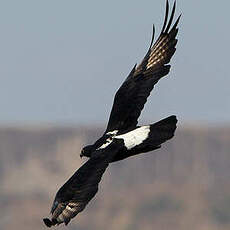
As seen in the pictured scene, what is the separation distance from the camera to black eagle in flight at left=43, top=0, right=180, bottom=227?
17.4 meters

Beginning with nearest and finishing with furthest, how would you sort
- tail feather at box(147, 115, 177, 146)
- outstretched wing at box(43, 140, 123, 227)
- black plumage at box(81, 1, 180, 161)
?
outstretched wing at box(43, 140, 123, 227)
tail feather at box(147, 115, 177, 146)
black plumage at box(81, 1, 180, 161)

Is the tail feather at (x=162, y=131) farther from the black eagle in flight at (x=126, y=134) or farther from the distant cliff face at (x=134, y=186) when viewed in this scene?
the distant cliff face at (x=134, y=186)

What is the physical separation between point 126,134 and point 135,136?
0.24 meters

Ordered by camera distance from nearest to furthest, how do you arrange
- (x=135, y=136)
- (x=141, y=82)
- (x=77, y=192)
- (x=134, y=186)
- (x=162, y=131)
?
(x=77, y=192) < (x=135, y=136) < (x=162, y=131) < (x=141, y=82) < (x=134, y=186)

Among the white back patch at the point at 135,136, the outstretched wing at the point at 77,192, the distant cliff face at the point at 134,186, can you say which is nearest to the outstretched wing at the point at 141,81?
the white back patch at the point at 135,136

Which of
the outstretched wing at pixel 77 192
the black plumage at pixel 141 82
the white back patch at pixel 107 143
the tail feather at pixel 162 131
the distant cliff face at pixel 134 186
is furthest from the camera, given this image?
the distant cliff face at pixel 134 186

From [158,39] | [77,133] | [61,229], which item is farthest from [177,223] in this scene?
[158,39]

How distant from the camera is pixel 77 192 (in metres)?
17.5

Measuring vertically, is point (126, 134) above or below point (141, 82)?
below

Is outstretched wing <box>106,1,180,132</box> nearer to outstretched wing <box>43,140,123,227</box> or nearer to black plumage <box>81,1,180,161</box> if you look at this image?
black plumage <box>81,1,180,161</box>

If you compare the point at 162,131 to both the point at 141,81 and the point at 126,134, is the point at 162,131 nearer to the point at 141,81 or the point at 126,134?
the point at 126,134

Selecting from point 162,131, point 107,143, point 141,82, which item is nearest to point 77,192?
point 107,143

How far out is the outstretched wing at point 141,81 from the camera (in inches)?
802

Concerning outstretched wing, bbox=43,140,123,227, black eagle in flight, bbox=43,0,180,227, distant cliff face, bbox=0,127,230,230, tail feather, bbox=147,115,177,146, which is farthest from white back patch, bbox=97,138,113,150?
distant cliff face, bbox=0,127,230,230
